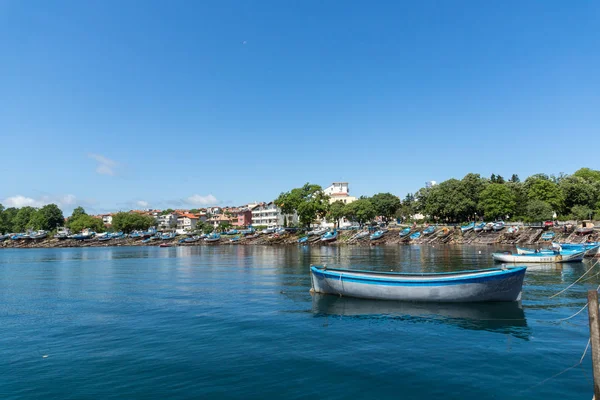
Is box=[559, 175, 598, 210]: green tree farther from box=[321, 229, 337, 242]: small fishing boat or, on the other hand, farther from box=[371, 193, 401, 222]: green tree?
box=[321, 229, 337, 242]: small fishing boat

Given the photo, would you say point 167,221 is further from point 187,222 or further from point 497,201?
→ point 497,201

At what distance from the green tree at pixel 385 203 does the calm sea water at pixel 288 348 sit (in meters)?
92.5

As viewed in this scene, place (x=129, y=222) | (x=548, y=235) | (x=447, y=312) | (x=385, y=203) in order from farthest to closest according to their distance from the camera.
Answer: (x=129, y=222)
(x=385, y=203)
(x=548, y=235)
(x=447, y=312)

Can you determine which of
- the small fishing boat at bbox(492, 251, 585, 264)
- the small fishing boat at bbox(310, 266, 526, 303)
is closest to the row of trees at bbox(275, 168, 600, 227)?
the small fishing boat at bbox(492, 251, 585, 264)

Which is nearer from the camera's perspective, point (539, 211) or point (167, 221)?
point (539, 211)

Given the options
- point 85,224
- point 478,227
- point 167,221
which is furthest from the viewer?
point 167,221

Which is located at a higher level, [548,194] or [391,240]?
[548,194]

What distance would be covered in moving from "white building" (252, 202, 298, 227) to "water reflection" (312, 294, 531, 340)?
124250 millimetres

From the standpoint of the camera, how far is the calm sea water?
1172 cm

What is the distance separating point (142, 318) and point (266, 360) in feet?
33.2

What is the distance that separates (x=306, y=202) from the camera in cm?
11156

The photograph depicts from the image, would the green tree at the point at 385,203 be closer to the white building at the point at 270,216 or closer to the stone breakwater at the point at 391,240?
the stone breakwater at the point at 391,240

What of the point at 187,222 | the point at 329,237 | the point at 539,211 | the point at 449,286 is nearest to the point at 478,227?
the point at 539,211

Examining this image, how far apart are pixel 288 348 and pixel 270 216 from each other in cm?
14051
